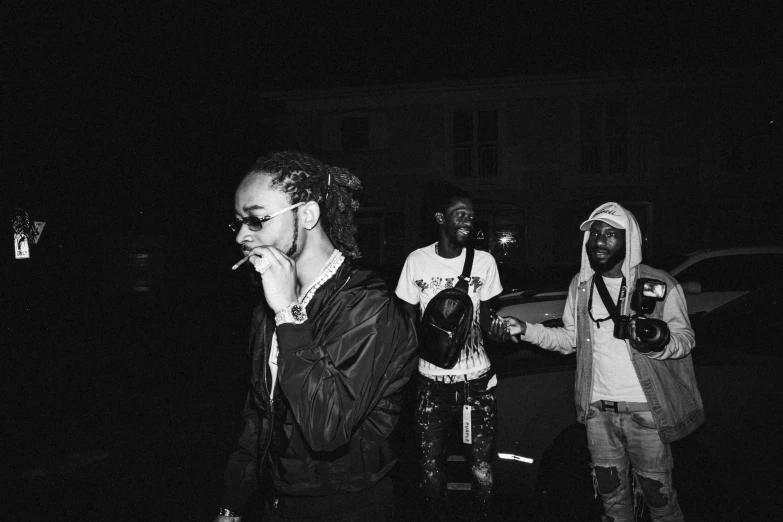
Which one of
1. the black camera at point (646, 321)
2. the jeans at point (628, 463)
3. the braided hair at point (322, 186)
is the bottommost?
the jeans at point (628, 463)

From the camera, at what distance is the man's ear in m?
1.83

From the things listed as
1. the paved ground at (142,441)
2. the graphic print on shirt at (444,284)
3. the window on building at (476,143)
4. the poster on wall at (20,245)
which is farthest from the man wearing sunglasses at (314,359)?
the window on building at (476,143)

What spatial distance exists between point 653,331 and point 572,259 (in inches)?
572

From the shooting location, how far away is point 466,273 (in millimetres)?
3516

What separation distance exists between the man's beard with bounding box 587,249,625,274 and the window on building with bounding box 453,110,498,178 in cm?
1455

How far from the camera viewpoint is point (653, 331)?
2680 mm

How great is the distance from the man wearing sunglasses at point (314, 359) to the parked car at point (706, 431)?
1.82m

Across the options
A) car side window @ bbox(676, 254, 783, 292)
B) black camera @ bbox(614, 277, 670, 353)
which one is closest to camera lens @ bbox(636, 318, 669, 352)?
black camera @ bbox(614, 277, 670, 353)

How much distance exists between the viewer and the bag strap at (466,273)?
346cm

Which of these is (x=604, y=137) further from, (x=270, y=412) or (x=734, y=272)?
(x=270, y=412)

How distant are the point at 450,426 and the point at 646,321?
4.53 ft

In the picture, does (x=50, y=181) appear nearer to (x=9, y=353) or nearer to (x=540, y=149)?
(x=9, y=353)

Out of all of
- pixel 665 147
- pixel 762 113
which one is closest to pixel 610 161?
pixel 665 147

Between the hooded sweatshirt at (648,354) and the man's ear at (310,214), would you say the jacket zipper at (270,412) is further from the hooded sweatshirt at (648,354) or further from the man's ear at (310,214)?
the hooded sweatshirt at (648,354)
